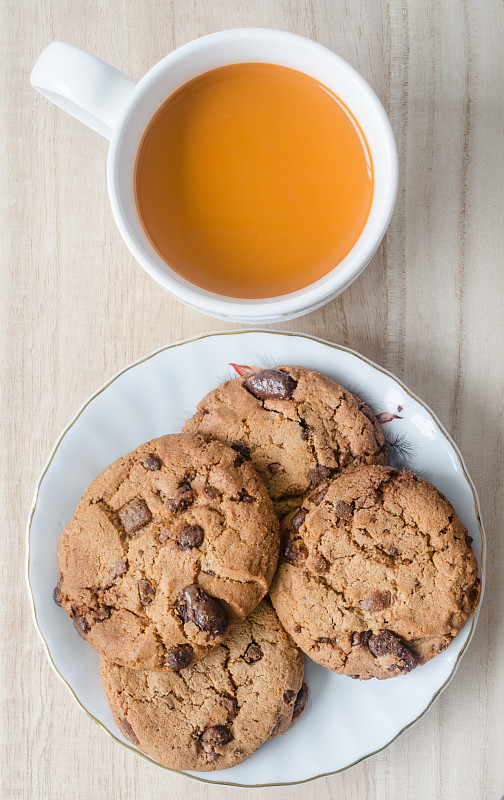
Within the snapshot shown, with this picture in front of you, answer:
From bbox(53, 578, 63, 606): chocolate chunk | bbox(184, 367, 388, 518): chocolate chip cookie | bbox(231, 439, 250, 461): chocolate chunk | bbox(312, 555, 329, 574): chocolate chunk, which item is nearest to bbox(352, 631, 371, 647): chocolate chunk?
bbox(312, 555, 329, 574): chocolate chunk

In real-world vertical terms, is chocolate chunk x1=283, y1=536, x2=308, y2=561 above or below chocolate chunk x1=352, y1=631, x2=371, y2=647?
above

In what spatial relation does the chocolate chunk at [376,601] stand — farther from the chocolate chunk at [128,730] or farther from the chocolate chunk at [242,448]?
the chocolate chunk at [128,730]

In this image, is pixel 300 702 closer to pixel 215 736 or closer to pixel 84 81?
pixel 215 736

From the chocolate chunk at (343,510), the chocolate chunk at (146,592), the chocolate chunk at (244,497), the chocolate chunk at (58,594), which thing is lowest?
the chocolate chunk at (58,594)

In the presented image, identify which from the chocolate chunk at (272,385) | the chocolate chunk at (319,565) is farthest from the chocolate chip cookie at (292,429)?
the chocolate chunk at (319,565)

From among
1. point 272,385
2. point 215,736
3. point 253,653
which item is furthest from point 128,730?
point 272,385

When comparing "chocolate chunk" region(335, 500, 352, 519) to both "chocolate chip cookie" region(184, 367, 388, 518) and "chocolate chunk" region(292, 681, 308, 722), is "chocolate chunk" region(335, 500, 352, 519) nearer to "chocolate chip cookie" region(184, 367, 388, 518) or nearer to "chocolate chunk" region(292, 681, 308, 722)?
"chocolate chip cookie" region(184, 367, 388, 518)

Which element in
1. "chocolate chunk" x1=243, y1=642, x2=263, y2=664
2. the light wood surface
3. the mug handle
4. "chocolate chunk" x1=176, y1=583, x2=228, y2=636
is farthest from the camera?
the light wood surface
